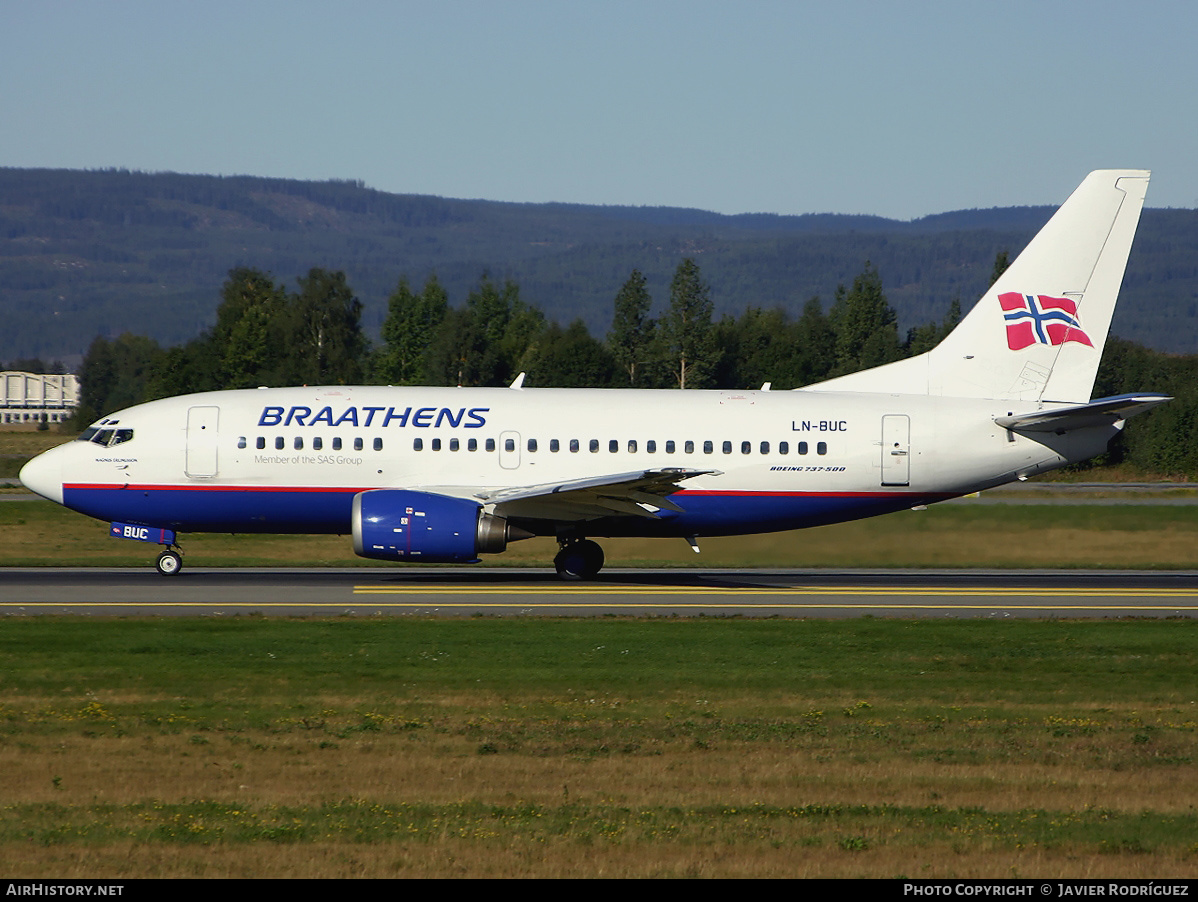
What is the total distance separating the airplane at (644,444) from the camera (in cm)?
2972

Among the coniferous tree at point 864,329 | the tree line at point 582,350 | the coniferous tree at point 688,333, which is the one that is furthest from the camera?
the coniferous tree at point 864,329

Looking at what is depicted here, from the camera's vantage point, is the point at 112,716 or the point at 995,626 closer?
the point at 112,716

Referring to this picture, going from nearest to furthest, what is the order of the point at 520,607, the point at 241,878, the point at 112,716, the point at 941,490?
the point at 241,878
the point at 112,716
the point at 520,607
the point at 941,490

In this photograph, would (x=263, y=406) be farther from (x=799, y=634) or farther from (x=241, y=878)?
(x=241, y=878)

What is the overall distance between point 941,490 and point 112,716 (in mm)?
20589

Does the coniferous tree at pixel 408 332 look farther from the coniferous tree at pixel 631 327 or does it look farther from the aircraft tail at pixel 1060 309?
the aircraft tail at pixel 1060 309

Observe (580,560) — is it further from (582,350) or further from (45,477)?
(582,350)

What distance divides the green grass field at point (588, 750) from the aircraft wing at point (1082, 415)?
6962 millimetres

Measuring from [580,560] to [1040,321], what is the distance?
12.1 metres

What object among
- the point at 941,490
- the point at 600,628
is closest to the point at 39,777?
the point at 600,628

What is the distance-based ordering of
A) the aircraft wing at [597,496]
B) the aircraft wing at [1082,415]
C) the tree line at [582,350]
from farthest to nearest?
the tree line at [582,350] → the aircraft wing at [1082,415] → the aircraft wing at [597,496]

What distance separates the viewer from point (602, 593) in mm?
28281

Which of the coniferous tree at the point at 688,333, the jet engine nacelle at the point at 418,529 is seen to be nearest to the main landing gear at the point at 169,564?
the jet engine nacelle at the point at 418,529

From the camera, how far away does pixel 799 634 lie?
2255cm
